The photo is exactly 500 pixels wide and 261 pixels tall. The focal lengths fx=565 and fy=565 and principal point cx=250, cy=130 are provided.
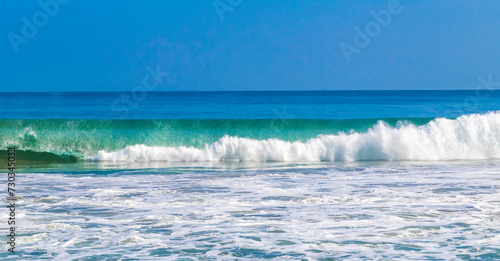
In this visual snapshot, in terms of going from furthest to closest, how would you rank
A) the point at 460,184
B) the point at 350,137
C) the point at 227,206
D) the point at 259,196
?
the point at 350,137, the point at 460,184, the point at 259,196, the point at 227,206

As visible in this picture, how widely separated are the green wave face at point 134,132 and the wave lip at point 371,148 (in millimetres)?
1600

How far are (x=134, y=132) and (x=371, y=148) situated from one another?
997 centimetres

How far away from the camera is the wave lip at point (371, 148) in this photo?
16891 millimetres

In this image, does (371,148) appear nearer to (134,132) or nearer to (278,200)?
(278,200)

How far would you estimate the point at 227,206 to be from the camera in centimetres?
845

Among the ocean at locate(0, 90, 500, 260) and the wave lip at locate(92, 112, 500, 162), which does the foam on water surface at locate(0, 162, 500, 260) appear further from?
the wave lip at locate(92, 112, 500, 162)

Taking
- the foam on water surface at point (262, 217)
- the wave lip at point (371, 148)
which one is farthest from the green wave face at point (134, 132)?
the foam on water surface at point (262, 217)

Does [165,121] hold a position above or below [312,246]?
above

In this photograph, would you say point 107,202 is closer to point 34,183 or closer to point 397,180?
point 34,183

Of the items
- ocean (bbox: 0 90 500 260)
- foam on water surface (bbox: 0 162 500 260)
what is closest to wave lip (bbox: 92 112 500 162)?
ocean (bbox: 0 90 500 260)

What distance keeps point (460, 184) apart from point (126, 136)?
14389 millimetres

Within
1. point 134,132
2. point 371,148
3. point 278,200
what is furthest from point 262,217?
point 134,132

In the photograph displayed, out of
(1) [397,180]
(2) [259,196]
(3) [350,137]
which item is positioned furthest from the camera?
(3) [350,137]

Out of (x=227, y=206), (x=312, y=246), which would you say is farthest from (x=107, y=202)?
(x=312, y=246)
